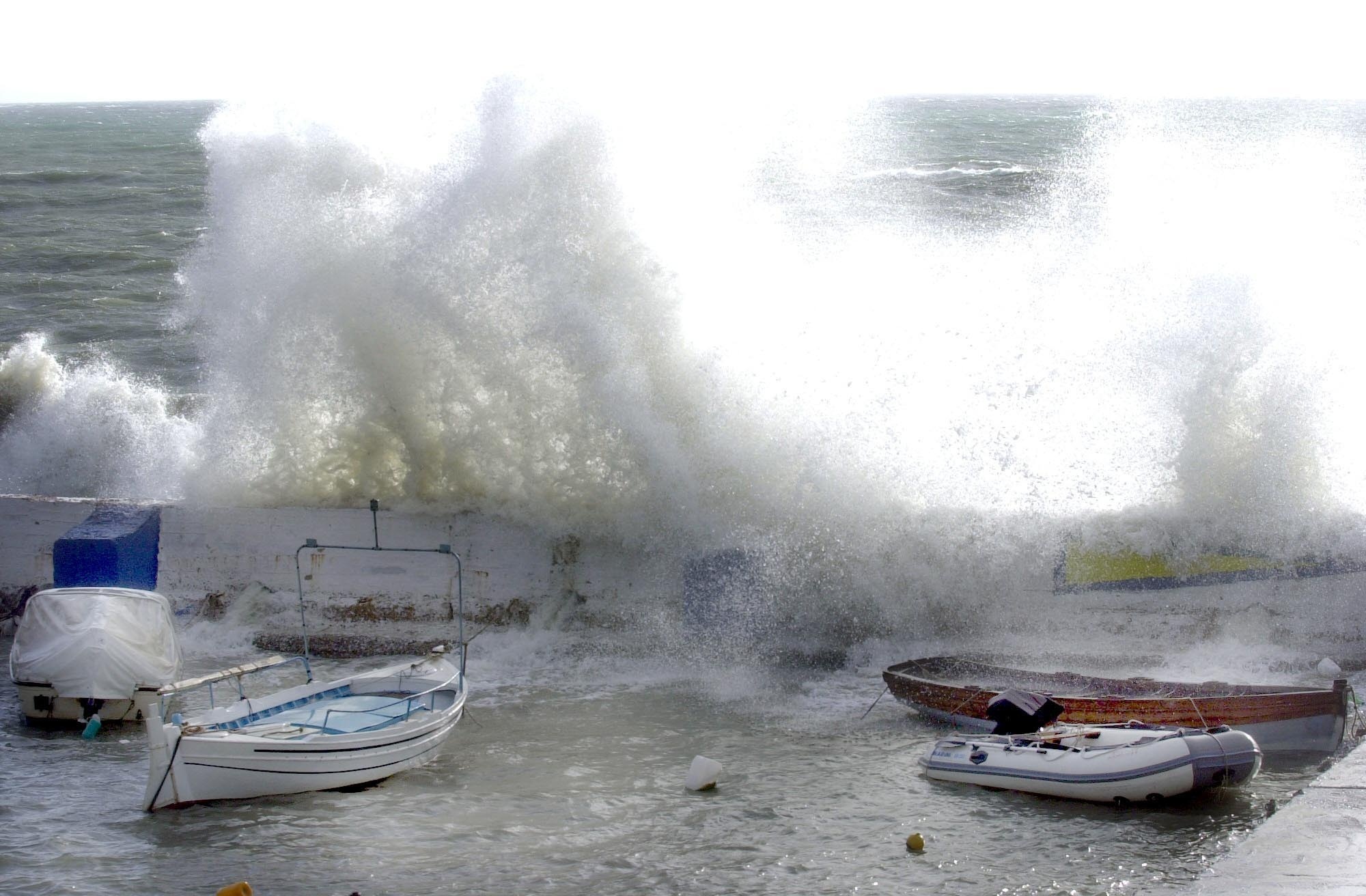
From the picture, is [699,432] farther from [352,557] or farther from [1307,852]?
[1307,852]

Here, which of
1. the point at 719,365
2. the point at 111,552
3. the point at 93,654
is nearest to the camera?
the point at 93,654

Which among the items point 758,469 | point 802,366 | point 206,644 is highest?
point 802,366

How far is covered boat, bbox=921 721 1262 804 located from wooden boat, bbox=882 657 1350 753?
0.37 m

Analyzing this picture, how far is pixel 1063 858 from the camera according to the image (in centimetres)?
774

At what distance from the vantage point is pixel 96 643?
1016 centimetres

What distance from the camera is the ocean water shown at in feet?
27.7

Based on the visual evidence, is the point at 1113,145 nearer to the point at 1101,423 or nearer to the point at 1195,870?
the point at 1101,423

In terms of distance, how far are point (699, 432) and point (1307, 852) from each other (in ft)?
20.7

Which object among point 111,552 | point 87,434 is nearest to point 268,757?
point 111,552

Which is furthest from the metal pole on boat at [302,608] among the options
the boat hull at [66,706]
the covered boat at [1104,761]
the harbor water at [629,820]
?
the covered boat at [1104,761]

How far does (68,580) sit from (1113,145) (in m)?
14.7

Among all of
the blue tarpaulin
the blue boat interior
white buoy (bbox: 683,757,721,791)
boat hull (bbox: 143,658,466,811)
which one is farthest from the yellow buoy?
the blue tarpaulin

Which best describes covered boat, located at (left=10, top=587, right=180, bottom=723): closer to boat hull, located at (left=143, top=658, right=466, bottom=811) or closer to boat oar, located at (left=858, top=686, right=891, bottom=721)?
boat hull, located at (left=143, top=658, right=466, bottom=811)

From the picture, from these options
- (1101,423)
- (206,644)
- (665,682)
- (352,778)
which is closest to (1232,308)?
(1101,423)
